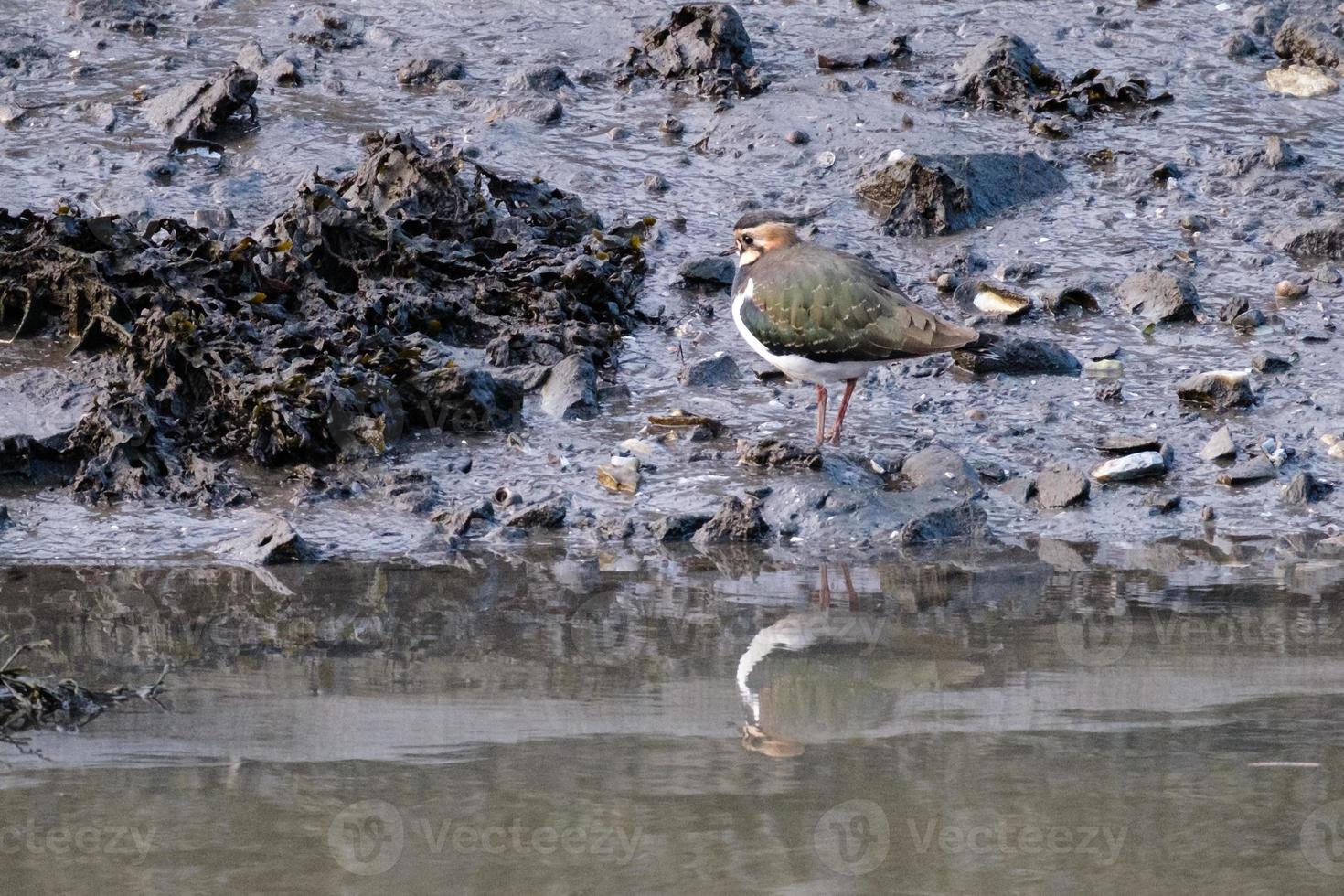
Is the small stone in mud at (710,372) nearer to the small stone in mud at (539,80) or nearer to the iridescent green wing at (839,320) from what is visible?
the iridescent green wing at (839,320)

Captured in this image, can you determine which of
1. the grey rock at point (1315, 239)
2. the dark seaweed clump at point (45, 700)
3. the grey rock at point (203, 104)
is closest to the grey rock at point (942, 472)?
the grey rock at point (1315, 239)

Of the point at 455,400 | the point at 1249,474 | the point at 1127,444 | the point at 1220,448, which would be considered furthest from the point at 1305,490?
the point at 455,400

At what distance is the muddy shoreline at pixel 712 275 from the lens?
596 cm

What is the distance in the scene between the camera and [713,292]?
7645 millimetres

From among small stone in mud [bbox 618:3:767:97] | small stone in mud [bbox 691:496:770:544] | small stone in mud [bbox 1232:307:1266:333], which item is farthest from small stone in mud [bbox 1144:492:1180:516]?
small stone in mud [bbox 618:3:767:97]

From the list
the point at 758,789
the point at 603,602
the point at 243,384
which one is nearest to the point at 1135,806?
the point at 758,789

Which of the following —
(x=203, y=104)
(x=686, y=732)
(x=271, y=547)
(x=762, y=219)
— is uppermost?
(x=203, y=104)

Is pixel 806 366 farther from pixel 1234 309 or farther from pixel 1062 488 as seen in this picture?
pixel 1234 309

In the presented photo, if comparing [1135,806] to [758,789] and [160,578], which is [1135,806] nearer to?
[758,789]

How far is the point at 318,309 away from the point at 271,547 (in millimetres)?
1915

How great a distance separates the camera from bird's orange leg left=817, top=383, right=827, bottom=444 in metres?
6.39

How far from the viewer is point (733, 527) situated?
5793 mm

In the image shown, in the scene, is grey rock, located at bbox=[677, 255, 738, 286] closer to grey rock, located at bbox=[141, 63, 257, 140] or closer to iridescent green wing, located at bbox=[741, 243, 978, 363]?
iridescent green wing, located at bbox=[741, 243, 978, 363]

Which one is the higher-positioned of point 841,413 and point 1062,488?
point 841,413
